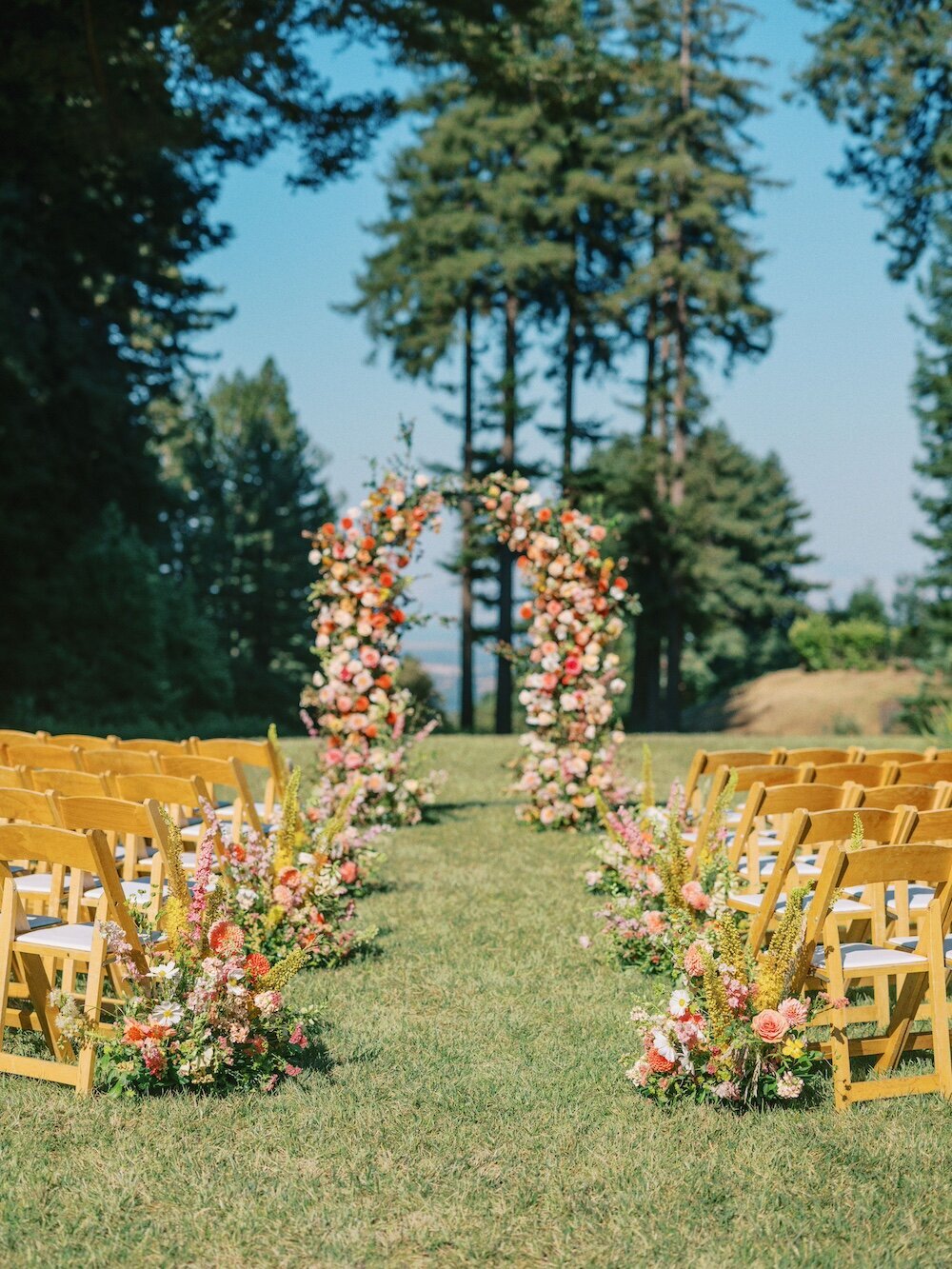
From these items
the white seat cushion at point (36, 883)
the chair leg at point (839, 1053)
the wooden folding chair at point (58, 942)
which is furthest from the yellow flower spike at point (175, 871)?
the chair leg at point (839, 1053)

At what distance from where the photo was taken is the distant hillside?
3111 cm

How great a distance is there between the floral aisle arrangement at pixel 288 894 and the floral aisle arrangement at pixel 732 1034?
1.96m

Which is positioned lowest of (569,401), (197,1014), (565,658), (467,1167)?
(467,1167)

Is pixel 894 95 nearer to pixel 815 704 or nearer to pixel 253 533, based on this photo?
pixel 815 704

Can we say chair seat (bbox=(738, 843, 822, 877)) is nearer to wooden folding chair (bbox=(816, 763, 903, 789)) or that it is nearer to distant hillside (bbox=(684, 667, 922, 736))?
wooden folding chair (bbox=(816, 763, 903, 789))

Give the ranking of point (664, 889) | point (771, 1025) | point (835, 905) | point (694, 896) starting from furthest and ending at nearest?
point (664, 889) < point (694, 896) < point (835, 905) < point (771, 1025)

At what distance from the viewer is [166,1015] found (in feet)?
13.6

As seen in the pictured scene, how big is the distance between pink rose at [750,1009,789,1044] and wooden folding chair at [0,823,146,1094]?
6.96ft

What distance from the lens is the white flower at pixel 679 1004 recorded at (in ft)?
13.6

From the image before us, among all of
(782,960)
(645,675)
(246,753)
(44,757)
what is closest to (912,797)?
(782,960)

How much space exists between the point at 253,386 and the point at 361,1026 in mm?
42056

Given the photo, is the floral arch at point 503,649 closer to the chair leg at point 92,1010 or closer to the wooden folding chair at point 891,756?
the wooden folding chair at point 891,756

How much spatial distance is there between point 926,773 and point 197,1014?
15.0 feet

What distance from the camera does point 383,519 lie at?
9.98 m
